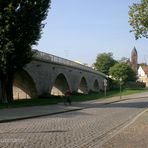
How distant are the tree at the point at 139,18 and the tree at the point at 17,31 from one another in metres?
13.6

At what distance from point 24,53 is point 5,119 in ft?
57.9

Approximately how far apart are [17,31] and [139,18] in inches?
595

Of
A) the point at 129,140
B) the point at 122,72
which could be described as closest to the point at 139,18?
the point at 129,140

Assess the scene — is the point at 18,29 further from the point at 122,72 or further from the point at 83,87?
the point at 122,72

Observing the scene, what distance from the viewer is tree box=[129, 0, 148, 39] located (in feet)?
91.6

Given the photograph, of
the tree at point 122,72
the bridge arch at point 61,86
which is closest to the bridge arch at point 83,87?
the bridge arch at point 61,86

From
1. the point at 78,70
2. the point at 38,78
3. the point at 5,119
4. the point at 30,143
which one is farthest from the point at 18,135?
the point at 78,70

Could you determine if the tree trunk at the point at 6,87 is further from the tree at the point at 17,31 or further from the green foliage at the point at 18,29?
the green foliage at the point at 18,29

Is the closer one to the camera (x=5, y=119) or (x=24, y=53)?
(x=5, y=119)

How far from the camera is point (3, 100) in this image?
42.8 meters

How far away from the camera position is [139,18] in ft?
92.6

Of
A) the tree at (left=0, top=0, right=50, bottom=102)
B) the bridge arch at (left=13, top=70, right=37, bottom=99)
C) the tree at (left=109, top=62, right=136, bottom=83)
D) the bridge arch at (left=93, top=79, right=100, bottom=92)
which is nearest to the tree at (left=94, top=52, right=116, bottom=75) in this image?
the tree at (left=109, top=62, right=136, bottom=83)

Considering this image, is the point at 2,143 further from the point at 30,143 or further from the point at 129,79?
the point at 129,79

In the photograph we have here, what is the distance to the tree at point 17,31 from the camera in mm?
39844
